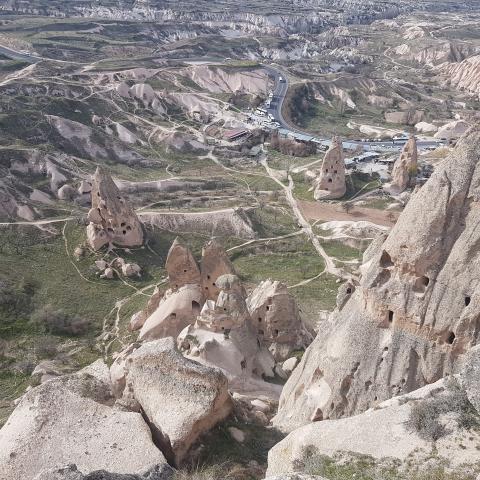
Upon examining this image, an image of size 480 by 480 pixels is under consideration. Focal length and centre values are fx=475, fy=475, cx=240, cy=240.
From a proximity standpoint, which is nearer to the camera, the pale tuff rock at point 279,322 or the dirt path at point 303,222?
the pale tuff rock at point 279,322

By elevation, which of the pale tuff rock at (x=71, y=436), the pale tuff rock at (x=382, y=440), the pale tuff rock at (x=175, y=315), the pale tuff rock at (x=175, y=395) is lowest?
the pale tuff rock at (x=175, y=315)

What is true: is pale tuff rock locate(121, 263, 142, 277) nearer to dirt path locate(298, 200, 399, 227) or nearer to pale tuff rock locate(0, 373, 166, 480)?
dirt path locate(298, 200, 399, 227)

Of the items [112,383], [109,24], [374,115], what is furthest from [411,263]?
[109,24]

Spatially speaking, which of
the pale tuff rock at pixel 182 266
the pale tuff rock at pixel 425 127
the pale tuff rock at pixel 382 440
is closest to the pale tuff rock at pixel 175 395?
the pale tuff rock at pixel 382 440

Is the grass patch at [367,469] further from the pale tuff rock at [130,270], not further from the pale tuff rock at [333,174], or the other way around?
the pale tuff rock at [333,174]

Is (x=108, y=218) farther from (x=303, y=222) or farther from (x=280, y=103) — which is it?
(x=280, y=103)

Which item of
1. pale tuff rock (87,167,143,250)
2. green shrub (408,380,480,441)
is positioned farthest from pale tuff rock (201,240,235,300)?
pale tuff rock (87,167,143,250)
